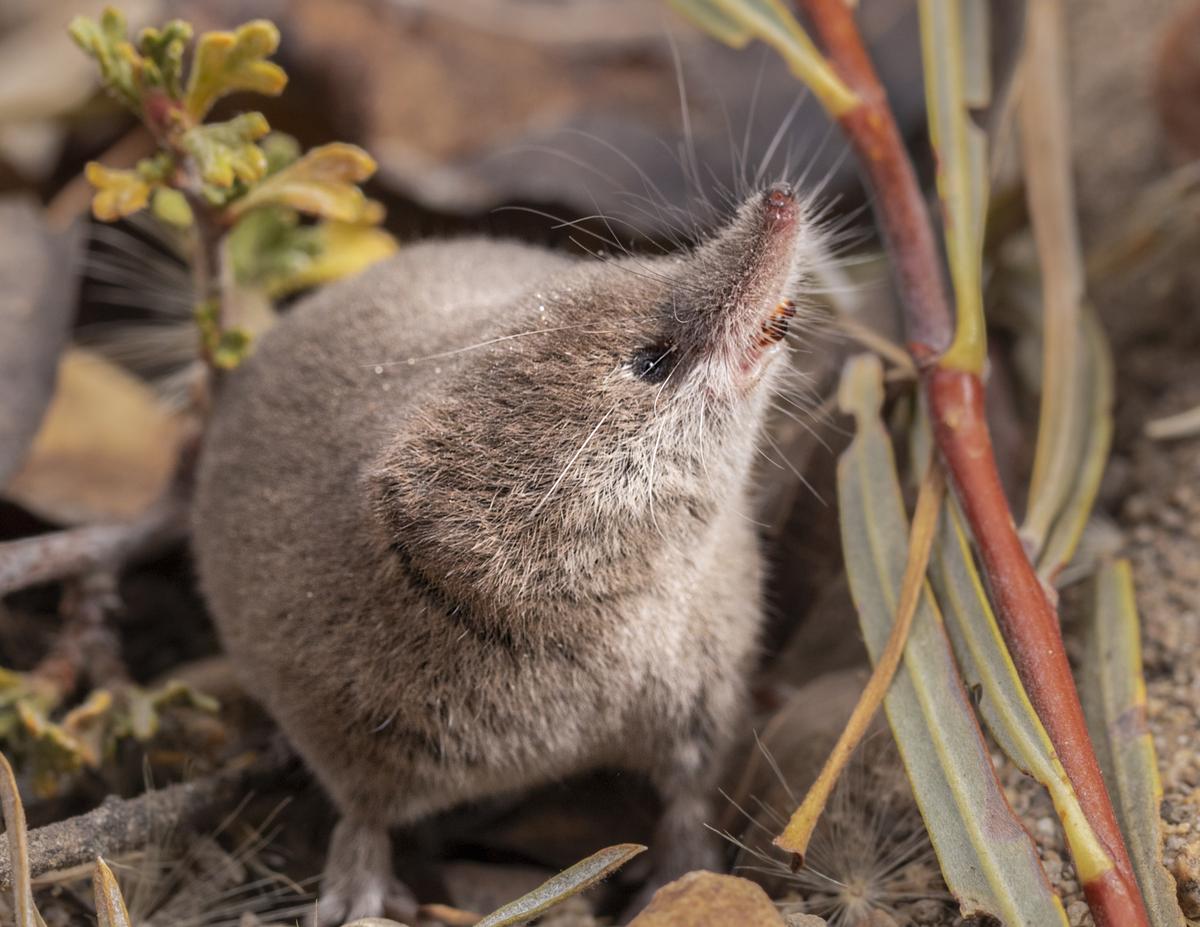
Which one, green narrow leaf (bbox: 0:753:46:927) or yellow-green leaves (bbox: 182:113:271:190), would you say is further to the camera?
yellow-green leaves (bbox: 182:113:271:190)

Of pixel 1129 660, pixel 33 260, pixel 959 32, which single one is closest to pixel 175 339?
pixel 33 260

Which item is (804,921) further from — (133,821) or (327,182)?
(327,182)

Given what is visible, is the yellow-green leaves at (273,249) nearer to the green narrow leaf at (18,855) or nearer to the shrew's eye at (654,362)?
the shrew's eye at (654,362)

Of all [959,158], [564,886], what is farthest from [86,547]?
[959,158]

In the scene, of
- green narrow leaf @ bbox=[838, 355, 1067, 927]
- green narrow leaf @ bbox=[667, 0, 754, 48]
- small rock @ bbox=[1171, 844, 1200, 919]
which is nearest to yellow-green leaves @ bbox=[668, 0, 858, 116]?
green narrow leaf @ bbox=[667, 0, 754, 48]

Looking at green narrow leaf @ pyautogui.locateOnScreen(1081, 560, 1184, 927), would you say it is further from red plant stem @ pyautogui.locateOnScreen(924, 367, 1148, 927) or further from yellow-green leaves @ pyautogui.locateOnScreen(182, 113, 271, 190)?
Answer: yellow-green leaves @ pyautogui.locateOnScreen(182, 113, 271, 190)

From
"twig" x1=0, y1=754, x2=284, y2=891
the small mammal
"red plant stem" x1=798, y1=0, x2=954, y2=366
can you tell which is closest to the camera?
the small mammal

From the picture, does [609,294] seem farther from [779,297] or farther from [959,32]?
[959,32]

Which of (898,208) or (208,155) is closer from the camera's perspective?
(208,155)
